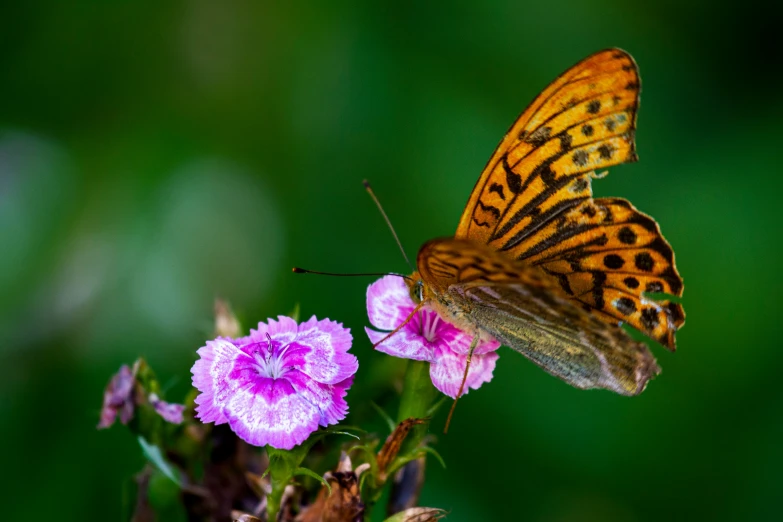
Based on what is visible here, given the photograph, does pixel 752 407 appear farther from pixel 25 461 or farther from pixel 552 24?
pixel 25 461

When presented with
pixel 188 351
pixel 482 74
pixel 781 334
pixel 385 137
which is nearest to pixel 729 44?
pixel 482 74

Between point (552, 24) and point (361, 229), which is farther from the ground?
point (552, 24)

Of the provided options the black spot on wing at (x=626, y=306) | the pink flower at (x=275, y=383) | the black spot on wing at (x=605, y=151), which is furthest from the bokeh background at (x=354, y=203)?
the black spot on wing at (x=605, y=151)

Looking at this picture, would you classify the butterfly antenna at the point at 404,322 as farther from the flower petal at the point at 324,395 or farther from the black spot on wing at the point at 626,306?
the black spot on wing at the point at 626,306

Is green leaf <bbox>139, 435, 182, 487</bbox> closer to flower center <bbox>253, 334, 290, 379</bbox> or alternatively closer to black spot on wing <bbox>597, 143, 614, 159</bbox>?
flower center <bbox>253, 334, 290, 379</bbox>

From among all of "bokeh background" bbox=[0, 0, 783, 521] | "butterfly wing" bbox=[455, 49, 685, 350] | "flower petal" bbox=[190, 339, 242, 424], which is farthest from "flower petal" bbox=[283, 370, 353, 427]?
"bokeh background" bbox=[0, 0, 783, 521]

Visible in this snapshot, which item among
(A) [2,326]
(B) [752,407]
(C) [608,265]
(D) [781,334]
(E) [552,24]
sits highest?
(E) [552,24]

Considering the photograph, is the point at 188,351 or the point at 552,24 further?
the point at 552,24
